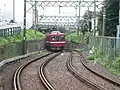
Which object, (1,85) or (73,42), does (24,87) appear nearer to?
(1,85)

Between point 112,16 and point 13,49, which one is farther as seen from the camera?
point 112,16

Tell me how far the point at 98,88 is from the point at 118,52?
10.4 meters

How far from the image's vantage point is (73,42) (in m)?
70.8

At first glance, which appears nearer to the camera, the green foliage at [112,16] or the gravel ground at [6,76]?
the gravel ground at [6,76]

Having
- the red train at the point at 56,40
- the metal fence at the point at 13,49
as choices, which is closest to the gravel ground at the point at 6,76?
the metal fence at the point at 13,49

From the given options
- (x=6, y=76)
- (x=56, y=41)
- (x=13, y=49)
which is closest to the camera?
(x=6, y=76)

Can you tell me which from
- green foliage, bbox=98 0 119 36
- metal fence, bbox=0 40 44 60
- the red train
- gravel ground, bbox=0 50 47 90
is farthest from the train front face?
gravel ground, bbox=0 50 47 90

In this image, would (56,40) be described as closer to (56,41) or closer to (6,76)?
(56,41)

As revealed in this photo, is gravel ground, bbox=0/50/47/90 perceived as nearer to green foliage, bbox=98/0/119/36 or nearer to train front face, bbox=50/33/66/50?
green foliage, bbox=98/0/119/36

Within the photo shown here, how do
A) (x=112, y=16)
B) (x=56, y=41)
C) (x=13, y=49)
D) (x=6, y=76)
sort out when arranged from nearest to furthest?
(x=6, y=76), (x=13, y=49), (x=112, y=16), (x=56, y=41)

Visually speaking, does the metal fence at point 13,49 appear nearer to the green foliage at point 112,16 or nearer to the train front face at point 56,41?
the train front face at point 56,41

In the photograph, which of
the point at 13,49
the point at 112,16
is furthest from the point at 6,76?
the point at 112,16

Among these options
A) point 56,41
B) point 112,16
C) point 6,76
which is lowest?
point 6,76

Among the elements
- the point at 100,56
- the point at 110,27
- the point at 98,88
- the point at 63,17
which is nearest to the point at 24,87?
the point at 98,88
